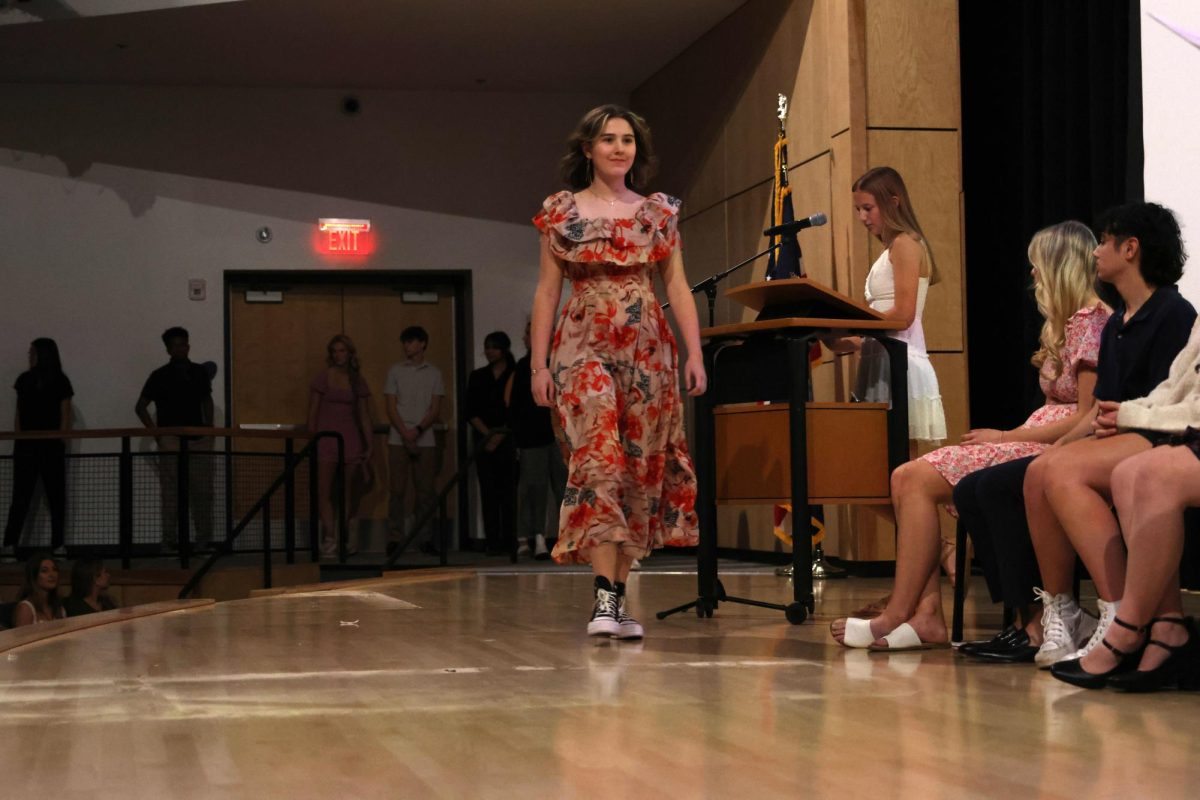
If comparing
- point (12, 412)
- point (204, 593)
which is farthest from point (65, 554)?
point (12, 412)

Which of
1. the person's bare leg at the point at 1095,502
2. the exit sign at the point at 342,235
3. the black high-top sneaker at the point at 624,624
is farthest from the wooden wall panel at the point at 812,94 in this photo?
the person's bare leg at the point at 1095,502

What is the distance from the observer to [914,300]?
14.1 feet

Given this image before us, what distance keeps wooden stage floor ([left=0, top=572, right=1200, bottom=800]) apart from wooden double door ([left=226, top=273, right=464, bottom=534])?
602cm

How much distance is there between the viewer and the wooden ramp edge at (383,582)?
6039 millimetres

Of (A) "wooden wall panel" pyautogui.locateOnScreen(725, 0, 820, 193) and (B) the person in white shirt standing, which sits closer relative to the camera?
(A) "wooden wall panel" pyautogui.locateOnScreen(725, 0, 820, 193)

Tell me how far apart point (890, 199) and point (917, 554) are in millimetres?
1405

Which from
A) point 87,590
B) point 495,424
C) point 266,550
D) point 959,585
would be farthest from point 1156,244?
point 495,424

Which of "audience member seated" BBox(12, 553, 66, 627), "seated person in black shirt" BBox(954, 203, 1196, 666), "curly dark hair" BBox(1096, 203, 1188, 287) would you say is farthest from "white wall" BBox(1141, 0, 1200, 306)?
"audience member seated" BBox(12, 553, 66, 627)

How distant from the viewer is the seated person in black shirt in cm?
297

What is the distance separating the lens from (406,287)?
10.2 meters

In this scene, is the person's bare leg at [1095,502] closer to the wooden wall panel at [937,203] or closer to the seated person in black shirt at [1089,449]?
the seated person in black shirt at [1089,449]

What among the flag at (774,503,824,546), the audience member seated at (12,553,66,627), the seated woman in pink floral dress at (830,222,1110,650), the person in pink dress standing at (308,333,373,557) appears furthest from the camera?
the person in pink dress standing at (308,333,373,557)

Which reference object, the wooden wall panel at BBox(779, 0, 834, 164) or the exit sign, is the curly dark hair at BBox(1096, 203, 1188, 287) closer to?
the wooden wall panel at BBox(779, 0, 834, 164)

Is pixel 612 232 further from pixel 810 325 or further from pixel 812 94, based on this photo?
pixel 812 94
